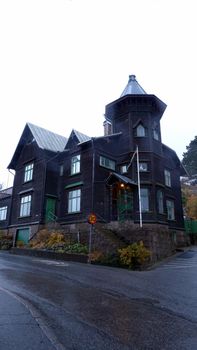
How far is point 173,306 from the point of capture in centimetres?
743

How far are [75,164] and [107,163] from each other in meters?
3.05

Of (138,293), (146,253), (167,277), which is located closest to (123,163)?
(146,253)

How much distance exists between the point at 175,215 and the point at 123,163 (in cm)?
762

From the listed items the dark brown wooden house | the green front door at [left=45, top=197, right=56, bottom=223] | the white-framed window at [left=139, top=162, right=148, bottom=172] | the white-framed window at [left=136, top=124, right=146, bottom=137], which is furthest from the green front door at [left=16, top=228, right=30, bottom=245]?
the white-framed window at [left=136, top=124, right=146, bottom=137]

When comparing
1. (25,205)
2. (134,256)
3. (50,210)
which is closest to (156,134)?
(50,210)

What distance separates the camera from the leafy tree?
58812 mm

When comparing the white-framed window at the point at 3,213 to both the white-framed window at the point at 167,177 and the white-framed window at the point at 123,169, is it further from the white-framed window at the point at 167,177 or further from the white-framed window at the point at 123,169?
the white-framed window at the point at 167,177

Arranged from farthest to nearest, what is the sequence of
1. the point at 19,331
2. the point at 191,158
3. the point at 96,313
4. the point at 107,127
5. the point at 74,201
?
the point at 191,158
the point at 107,127
the point at 74,201
the point at 96,313
the point at 19,331

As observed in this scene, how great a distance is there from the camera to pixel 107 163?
2525cm

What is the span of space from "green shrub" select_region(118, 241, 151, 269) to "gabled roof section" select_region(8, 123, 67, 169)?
604 inches

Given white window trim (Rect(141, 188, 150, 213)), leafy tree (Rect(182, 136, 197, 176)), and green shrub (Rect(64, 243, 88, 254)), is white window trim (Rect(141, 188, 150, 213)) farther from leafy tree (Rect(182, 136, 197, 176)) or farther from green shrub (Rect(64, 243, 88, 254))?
leafy tree (Rect(182, 136, 197, 176))

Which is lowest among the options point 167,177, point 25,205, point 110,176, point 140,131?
point 25,205

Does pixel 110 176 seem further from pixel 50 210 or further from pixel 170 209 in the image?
pixel 170 209

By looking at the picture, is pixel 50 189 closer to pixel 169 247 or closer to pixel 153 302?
pixel 169 247
